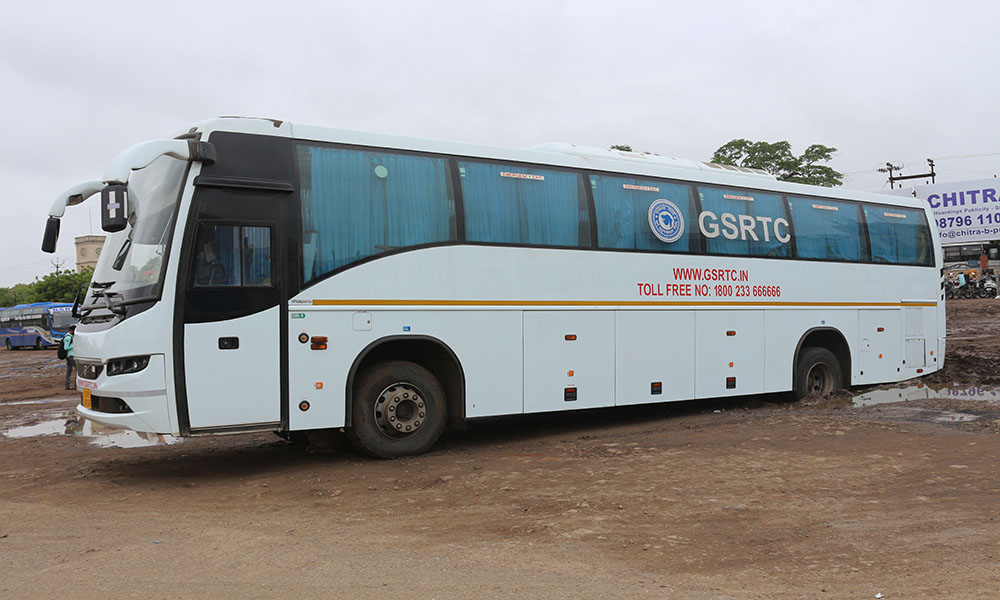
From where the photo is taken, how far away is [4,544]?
5.73 metres

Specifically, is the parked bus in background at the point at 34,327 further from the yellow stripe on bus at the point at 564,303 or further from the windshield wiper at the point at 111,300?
the yellow stripe on bus at the point at 564,303

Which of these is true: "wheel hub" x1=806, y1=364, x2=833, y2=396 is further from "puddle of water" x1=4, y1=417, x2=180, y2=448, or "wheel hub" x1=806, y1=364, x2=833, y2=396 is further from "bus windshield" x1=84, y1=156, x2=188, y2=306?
"bus windshield" x1=84, y1=156, x2=188, y2=306

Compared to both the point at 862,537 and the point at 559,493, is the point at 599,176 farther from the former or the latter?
the point at 862,537

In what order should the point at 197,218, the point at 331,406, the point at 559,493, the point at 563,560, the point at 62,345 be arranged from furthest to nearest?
1. the point at 62,345
2. the point at 331,406
3. the point at 197,218
4. the point at 559,493
5. the point at 563,560

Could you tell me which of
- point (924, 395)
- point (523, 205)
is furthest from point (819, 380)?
point (523, 205)

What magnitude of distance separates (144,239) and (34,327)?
1825 inches

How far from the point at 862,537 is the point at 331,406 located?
507 cm

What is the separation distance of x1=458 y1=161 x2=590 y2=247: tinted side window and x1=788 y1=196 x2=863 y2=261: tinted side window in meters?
4.19

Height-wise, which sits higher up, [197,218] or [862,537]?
[197,218]

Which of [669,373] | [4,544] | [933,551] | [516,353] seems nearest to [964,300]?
[669,373]

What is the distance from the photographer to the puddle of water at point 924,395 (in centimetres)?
1317

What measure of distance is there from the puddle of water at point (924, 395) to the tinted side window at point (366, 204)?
7.69 m

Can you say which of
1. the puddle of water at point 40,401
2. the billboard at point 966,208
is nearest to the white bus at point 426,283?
the puddle of water at point 40,401

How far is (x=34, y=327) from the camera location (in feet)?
157
